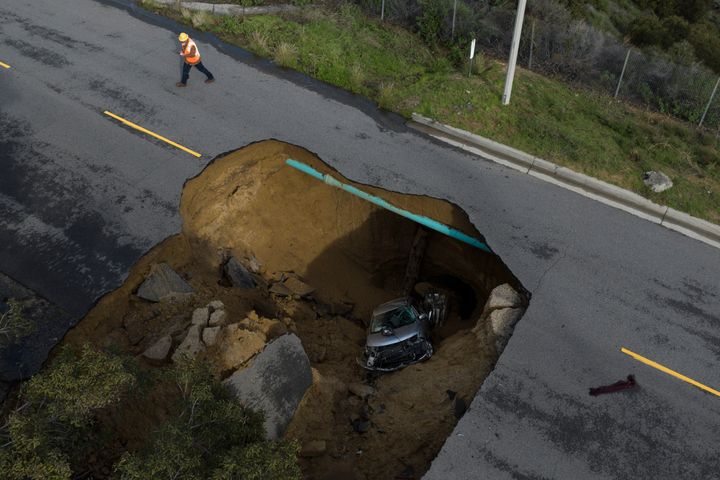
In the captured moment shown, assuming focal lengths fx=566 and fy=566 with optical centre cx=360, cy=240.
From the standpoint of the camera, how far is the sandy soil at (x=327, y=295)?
949cm

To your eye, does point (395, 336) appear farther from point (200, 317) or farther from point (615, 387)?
point (615, 387)

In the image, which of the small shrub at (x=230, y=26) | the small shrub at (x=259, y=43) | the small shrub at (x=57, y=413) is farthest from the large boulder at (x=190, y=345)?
the small shrub at (x=230, y=26)

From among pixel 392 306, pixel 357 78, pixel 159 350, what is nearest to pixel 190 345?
pixel 159 350

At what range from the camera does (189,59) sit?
14.9m

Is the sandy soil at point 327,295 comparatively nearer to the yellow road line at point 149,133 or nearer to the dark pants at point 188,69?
the yellow road line at point 149,133

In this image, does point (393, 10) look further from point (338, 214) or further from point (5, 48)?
point (5, 48)

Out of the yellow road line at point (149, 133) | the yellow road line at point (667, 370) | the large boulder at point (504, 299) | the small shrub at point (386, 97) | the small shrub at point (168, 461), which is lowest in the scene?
the yellow road line at point (667, 370)

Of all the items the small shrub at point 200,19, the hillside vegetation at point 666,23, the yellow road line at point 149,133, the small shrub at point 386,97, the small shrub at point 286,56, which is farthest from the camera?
the hillside vegetation at point 666,23

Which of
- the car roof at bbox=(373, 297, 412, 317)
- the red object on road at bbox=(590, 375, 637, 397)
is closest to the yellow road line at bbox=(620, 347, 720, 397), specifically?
the red object on road at bbox=(590, 375, 637, 397)

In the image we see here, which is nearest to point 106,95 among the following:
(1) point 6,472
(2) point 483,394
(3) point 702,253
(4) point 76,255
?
(4) point 76,255

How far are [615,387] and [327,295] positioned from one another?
669 cm

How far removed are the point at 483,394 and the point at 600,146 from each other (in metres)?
7.62

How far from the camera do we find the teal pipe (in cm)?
1235

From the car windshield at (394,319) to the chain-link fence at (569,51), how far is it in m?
8.66
